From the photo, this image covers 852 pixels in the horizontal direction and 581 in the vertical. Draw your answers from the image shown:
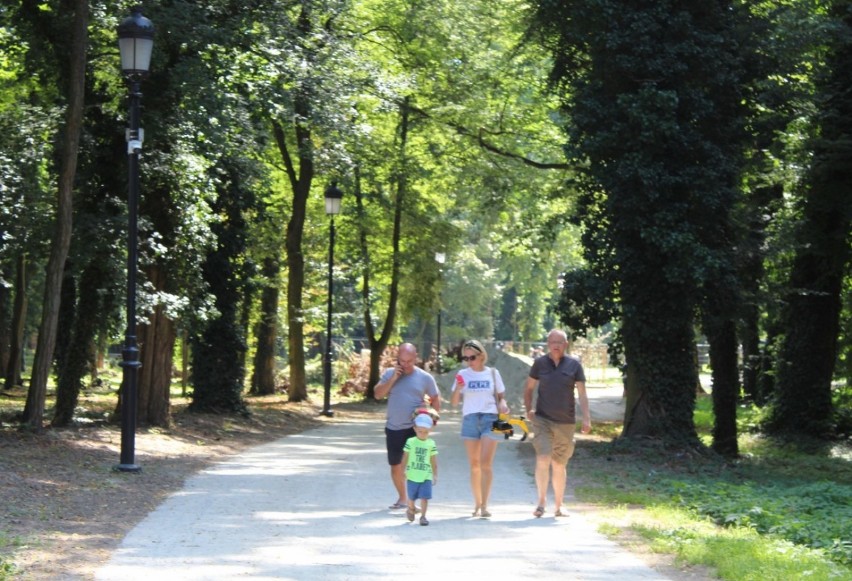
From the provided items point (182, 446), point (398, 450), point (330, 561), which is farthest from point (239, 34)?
point (330, 561)

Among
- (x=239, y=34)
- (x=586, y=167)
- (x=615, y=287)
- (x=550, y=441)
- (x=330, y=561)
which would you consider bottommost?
Answer: (x=330, y=561)

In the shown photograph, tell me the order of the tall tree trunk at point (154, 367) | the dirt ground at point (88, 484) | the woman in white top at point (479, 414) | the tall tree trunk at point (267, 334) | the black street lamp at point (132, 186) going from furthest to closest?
the tall tree trunk at point (267, 334), the tall tree trunk at point (154, 367), the black street lamp at point (132, 186), the woman in white top at point (479, 414), the dirt ground at point (88, 484)

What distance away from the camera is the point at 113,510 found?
39.7ft

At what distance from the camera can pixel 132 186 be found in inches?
595

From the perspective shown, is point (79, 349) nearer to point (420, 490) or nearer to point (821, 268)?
point (420, 490)

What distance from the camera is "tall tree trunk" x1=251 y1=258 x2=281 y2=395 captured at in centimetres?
3459

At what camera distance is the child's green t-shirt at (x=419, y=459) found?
11.5m

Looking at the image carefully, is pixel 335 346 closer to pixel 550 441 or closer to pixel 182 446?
pixel 182 446

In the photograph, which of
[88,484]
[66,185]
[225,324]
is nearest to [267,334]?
[225,324]

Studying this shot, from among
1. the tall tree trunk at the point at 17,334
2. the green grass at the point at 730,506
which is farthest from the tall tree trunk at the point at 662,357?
the tall tree trunk at the point at 17,334

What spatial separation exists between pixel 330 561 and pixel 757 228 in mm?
15276

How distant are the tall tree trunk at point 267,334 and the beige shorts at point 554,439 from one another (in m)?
20.8

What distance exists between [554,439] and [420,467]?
1.72 m

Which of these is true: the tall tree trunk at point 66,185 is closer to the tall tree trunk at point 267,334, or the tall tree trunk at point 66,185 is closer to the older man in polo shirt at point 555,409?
the older man in polo shirt at point 555,409
